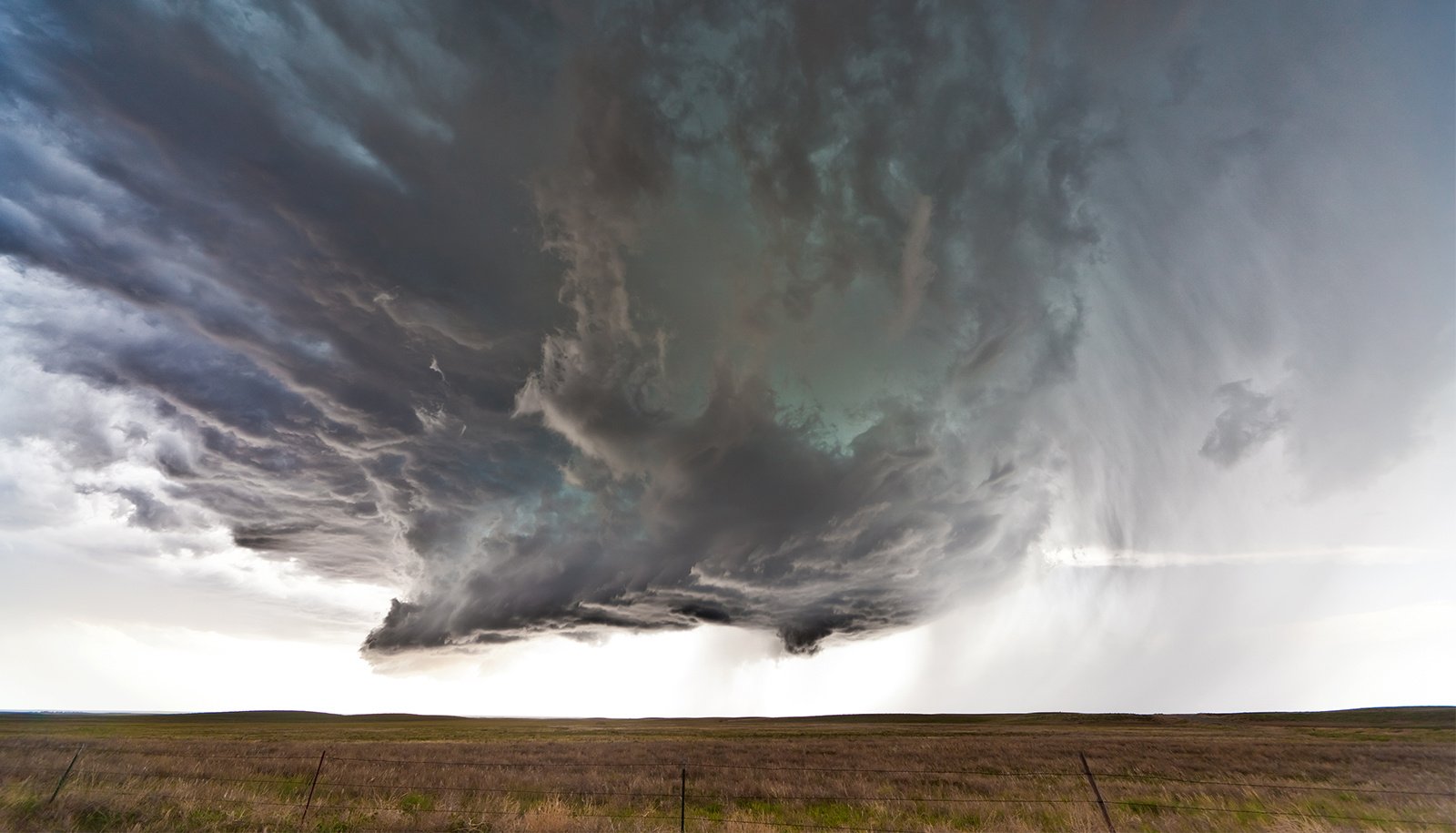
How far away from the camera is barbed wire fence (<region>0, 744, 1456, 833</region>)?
52.0 feet

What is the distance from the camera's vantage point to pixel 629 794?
1902 cm

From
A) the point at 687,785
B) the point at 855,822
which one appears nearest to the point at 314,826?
the point at 687,785

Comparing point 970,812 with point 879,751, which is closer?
point 970,812

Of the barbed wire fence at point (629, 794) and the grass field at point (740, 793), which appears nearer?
the grass field at point (740, 793)

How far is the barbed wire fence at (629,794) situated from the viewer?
624 inches

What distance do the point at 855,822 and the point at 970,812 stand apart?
11.8 ft

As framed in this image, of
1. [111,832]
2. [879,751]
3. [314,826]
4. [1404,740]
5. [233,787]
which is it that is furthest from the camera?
[1404,740]

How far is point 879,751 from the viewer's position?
38.3 m

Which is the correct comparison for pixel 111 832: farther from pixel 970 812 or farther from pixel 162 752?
pixel 162 752

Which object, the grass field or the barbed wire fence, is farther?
the barbed wire fence

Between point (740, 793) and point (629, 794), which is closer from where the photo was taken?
point (629, 794)

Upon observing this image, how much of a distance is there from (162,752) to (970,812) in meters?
44.9

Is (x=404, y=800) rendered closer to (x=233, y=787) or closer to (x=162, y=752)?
(x=233, y=787)

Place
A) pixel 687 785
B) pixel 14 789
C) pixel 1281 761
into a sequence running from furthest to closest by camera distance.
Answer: pixel 1281 761 < pixel 687 785 < pixel 14 789
